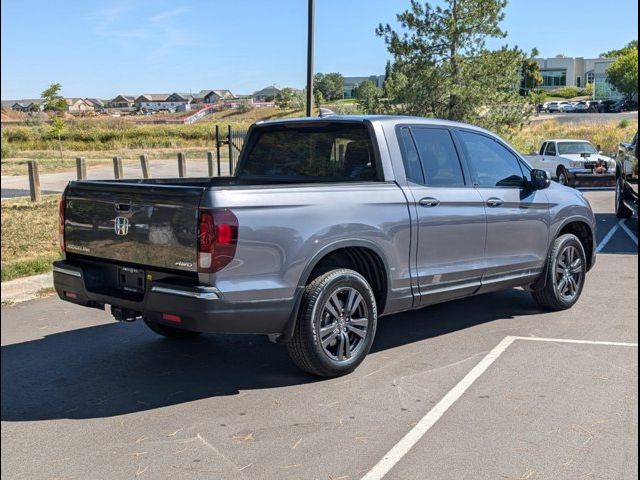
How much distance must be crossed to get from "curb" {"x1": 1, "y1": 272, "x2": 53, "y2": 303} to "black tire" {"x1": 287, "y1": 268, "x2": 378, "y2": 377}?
4194 millimetres

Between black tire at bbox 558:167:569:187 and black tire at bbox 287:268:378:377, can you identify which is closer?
black tire at bbox 287:268:378:377

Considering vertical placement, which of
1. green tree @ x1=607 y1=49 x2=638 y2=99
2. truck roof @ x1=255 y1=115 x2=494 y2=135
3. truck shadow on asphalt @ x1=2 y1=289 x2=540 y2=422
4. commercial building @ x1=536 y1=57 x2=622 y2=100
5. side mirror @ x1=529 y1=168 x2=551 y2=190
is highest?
commercial building @ x1=536 y1=57 x2=622 y2=100

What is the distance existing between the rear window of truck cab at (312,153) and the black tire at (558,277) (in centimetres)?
241

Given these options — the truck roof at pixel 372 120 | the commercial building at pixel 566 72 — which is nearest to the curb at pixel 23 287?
the truck roof at pixel 372 120

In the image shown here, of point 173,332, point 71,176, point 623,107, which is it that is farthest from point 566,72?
point 173,332

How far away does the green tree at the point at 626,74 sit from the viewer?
9375cm

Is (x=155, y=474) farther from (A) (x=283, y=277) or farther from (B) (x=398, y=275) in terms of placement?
(B) (x=398, y=275)

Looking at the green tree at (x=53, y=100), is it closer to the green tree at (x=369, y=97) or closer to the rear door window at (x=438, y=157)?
the green tree at (x=369, y=97)

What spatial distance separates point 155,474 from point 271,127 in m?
3.57

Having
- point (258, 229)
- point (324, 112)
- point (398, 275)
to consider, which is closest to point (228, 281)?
point (258, 229)

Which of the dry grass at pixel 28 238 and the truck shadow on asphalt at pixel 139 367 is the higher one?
the dry grass at pixel 28 238

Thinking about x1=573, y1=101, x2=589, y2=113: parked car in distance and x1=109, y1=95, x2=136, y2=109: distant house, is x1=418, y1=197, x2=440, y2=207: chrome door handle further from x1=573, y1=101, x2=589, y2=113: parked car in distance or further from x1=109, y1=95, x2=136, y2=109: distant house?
x1=573, y1=101, x2=589, y2=113: parked car in distance

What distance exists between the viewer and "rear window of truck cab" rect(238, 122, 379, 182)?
6047mm

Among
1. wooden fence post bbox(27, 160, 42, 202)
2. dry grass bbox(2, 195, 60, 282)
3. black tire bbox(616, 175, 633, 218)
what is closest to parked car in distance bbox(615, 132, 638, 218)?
black tire bbox(616, 175, 633, 218)
